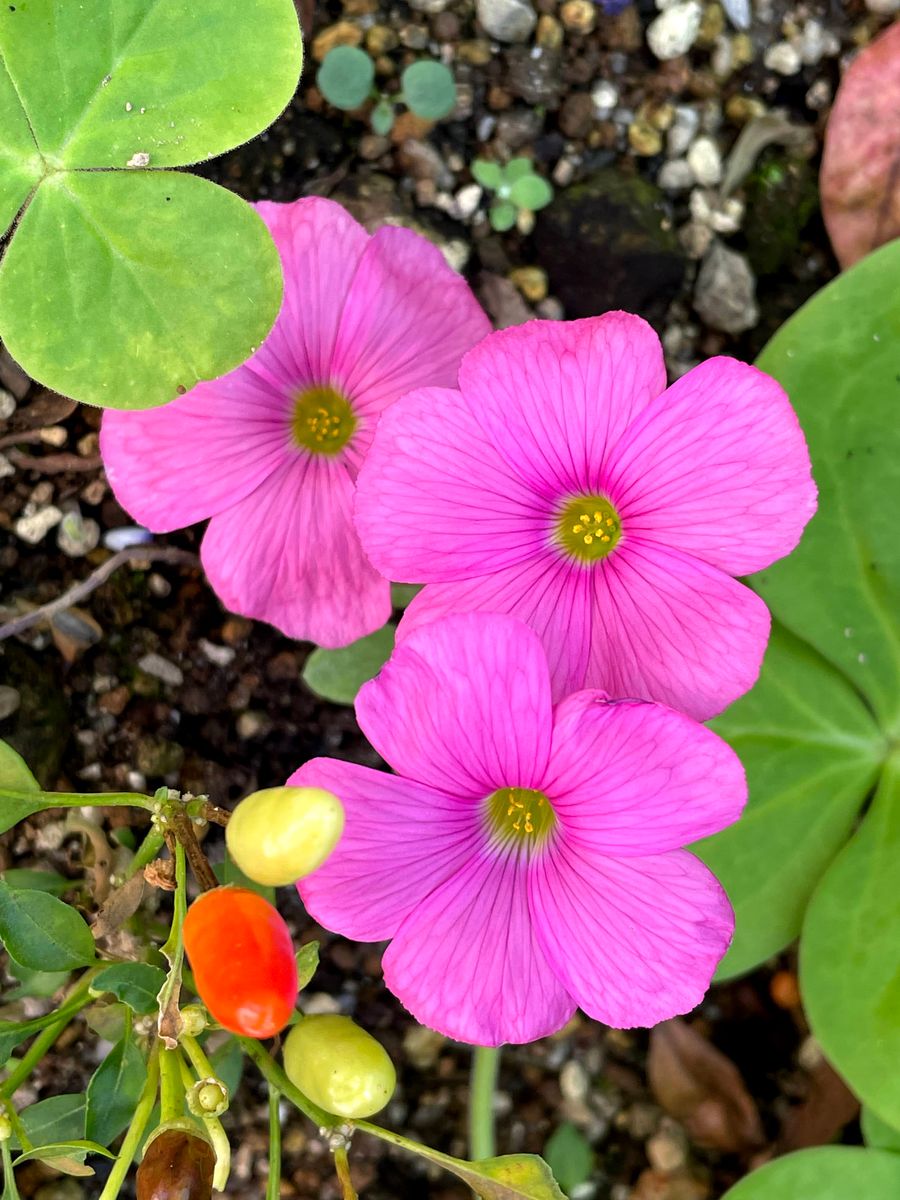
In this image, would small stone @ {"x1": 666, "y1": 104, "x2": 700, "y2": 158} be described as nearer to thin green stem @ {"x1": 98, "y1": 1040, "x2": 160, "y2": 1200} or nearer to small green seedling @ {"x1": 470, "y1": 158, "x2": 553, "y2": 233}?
small green seedling @ {"x1": 470, "y1": 158, "x2": 553, "y2": 233}

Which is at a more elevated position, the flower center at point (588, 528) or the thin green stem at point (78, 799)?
the flower center at point (588, 528)

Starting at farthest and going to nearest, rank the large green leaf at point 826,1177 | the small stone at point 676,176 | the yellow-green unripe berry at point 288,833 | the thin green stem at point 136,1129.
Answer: the small stone at point 676,176, the large green leaf at point 826,1177, the thin green stem at point 136,1129, the yellow-green unripe berry at point 288,833

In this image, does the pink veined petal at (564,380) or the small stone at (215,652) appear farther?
the small stone at (215,652)

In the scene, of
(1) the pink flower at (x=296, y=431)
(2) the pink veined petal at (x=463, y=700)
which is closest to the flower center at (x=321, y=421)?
(1) the pink flower at (x=296, y=431)

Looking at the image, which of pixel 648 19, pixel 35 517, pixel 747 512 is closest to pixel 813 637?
pixel 747 512

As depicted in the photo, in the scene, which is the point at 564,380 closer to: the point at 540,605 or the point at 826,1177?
the point at 540,605

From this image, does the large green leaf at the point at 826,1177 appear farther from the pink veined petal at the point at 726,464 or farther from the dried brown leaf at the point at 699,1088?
the pink veined petal at the point at 726,464

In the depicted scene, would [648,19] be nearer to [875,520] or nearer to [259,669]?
[875,520]

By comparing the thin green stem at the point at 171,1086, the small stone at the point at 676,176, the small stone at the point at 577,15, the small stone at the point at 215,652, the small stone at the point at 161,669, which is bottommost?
the small stone at the point at 161,669
